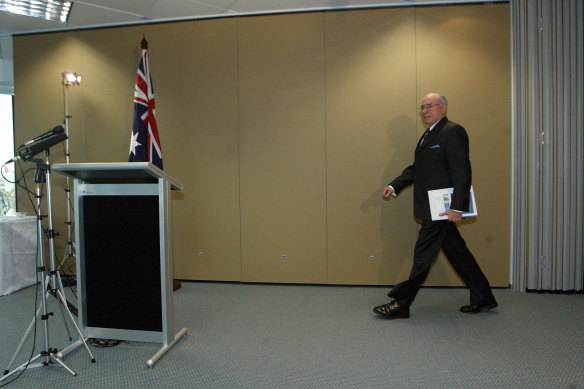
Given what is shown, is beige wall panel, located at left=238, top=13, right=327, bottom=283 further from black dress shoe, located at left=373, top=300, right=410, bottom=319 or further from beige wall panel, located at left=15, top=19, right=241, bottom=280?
black dress shoe, located at left=373, top=300, right=410, bottom=319

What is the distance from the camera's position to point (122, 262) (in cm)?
227

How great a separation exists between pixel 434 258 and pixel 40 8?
4.42 meters

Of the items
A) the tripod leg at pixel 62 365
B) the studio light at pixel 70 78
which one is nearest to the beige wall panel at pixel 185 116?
the studio light at pixel 70 78

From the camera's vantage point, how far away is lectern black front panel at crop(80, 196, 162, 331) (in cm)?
221

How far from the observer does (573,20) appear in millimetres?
3350

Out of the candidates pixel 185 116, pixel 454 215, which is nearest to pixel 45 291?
Result: pixel 185 116

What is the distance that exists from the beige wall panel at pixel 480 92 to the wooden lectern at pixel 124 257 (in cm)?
266

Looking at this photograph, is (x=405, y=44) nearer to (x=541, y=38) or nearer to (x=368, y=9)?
(x=368, y=9)

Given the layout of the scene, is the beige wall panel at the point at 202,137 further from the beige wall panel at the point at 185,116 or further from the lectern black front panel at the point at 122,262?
the lectern black front panel at the point at 122,262

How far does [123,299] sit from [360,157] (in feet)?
8.10

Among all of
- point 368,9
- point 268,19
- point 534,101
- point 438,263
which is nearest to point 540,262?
point 438,263

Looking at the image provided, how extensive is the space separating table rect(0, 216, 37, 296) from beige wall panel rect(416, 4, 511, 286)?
4252mm

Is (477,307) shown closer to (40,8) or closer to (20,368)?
(20,368)

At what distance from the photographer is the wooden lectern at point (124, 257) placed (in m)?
2.18
